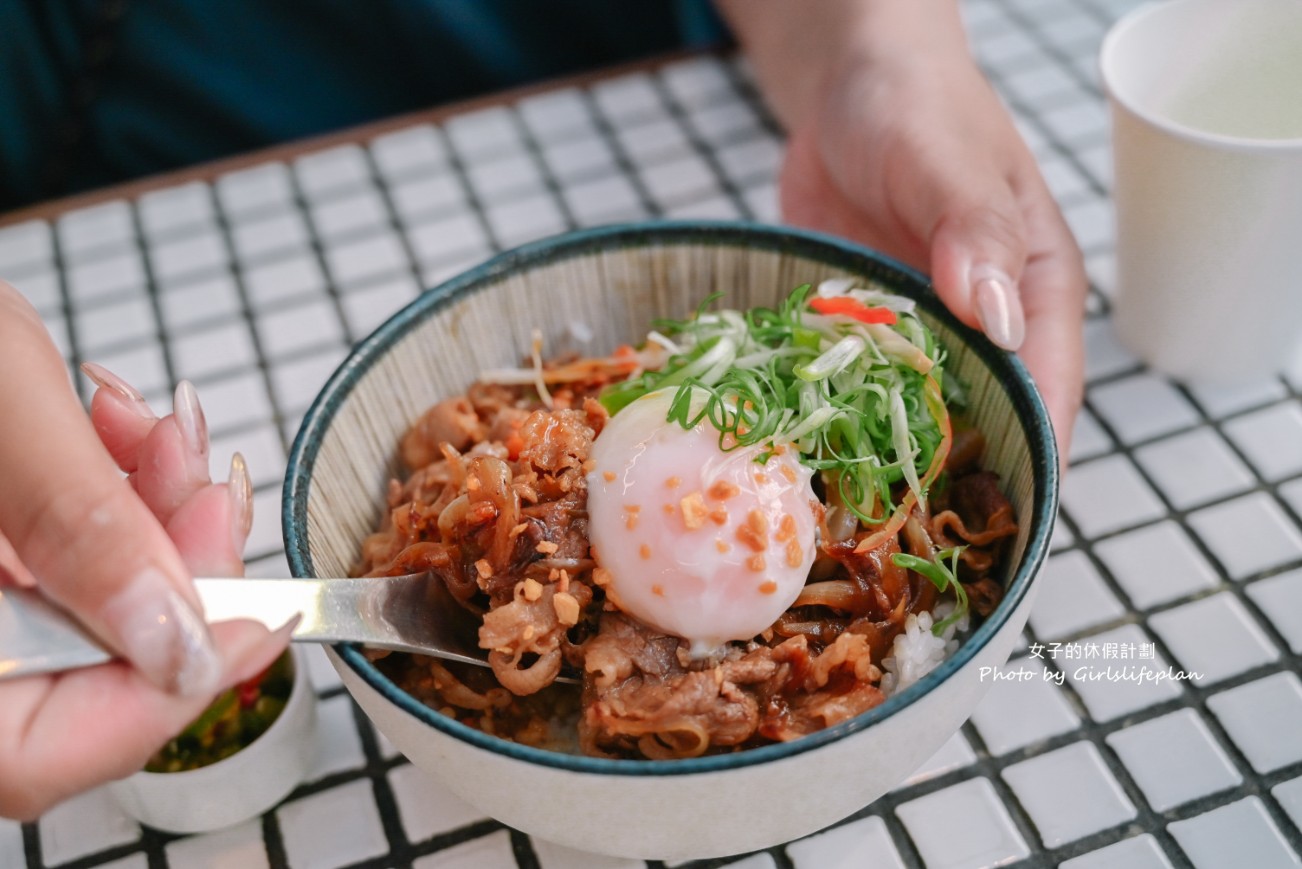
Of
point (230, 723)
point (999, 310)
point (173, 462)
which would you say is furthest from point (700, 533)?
point (230, 723)

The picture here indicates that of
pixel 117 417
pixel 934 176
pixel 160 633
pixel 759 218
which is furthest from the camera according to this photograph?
pixel 759 218

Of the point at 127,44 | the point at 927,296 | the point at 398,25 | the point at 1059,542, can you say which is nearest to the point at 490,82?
the point at 398,25

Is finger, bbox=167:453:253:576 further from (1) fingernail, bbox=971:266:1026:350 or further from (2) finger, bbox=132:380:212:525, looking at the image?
(1) fingernail, bbox=971:266:1026:350

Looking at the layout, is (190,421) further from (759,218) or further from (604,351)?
(759,218)

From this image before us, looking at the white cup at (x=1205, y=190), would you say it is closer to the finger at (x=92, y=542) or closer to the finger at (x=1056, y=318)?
the finger at (x=1056, y=318)

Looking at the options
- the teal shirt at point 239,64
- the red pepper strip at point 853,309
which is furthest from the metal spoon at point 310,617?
the teal shirt at point 239,64

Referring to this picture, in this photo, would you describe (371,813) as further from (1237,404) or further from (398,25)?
(398,25)
